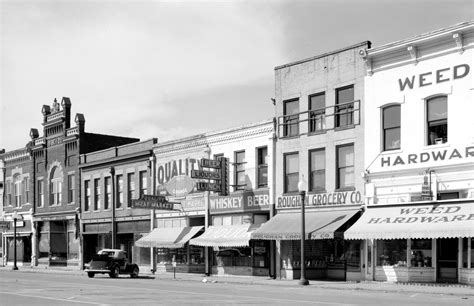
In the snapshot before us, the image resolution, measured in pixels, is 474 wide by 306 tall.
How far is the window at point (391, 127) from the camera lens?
30.1 meters

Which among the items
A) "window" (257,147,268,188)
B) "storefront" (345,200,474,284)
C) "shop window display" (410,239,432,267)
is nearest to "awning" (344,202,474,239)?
"storefront" (345,200,474,284)

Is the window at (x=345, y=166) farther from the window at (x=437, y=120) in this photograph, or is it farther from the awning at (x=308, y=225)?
the window at (x=437, y=120)

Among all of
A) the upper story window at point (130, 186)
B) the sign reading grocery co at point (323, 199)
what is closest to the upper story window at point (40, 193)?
the upper story window at point (130, 186)

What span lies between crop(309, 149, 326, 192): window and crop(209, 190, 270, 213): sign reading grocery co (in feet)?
10.2

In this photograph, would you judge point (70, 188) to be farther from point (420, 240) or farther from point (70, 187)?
point (420, 240)

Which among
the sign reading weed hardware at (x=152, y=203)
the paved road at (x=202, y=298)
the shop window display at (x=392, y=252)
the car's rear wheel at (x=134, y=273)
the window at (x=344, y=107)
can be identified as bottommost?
the car's rear wheel at (x=134, y=273)

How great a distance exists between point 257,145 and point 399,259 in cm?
1039

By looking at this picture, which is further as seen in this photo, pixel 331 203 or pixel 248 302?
pixel 331 203

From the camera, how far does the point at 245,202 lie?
36688 mm

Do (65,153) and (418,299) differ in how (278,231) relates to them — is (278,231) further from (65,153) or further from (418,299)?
(65,153)

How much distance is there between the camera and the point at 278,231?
33.1 m

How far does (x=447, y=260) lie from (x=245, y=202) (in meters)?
11.9

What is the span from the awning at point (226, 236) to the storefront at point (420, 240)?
7.21 metres

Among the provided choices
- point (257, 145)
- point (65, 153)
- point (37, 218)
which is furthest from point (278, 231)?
point (37, 218)
